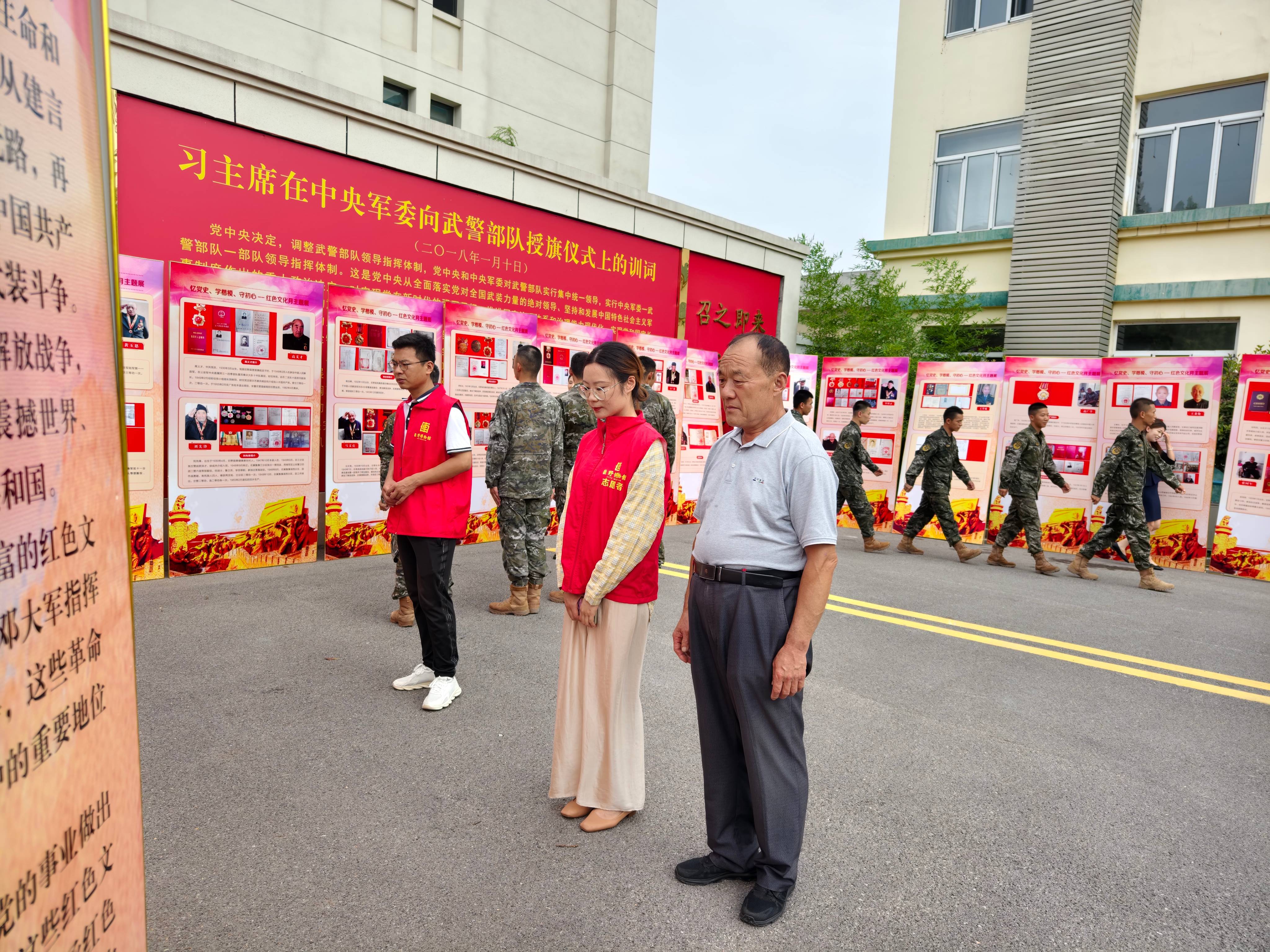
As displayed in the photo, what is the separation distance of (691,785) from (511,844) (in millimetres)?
814

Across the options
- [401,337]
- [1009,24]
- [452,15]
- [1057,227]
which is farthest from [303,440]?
[1009,24]

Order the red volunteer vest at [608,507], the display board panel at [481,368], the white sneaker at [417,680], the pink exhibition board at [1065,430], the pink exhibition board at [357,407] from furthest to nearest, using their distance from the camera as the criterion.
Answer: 1. the pink exhibition board at [1065,430]
2. the display board panel at [481,368]
3. the pink exhibition board at [357,407]
4. the white sneaker at [417,680]
5. the red volunteer vest at [608,507]

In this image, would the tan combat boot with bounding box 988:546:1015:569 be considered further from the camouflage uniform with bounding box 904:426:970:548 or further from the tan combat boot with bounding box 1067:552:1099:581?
the tan combat boot with bounding box 1067:552:1099:581

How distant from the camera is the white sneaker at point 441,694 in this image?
12.4 ft

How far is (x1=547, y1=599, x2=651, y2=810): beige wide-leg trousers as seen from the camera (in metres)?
2.77

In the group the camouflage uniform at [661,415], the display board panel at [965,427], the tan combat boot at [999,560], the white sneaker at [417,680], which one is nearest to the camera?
the white sneaker at [417,680]

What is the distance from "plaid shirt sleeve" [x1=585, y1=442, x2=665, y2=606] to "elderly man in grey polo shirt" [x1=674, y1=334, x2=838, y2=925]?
218 mm

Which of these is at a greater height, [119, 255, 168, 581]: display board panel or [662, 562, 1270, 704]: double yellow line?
[119, 255, 168, 581]: display board panel

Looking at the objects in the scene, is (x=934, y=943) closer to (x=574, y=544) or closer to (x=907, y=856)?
(x=907, y=856)

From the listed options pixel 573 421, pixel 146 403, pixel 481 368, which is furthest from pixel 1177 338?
pixel 146 403

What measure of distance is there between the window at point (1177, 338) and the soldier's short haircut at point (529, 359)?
13.0 metres

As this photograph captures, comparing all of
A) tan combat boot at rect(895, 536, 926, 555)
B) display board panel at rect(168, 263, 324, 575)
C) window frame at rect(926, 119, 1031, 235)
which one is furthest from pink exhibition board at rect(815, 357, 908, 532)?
window frame at rect(926, 119, 1031, 235)

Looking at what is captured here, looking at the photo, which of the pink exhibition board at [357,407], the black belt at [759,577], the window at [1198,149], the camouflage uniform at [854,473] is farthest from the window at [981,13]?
the black belt at [759,577]

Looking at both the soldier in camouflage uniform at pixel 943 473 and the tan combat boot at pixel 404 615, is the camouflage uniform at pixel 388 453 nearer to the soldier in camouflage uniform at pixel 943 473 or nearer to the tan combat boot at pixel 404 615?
the tan combat boot at pixel 404 615
